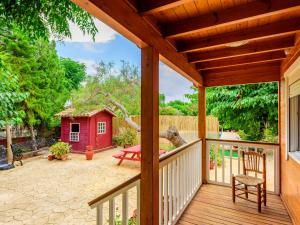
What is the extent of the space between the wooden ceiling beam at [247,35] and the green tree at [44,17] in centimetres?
199

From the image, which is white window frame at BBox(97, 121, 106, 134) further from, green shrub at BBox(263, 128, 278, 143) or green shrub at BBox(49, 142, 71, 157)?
green shrub at BBox(263, 128, 278, 143)

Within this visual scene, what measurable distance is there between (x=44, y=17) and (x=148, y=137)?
2756mm

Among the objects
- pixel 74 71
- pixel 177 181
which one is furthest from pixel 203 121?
→ pixel 74 71

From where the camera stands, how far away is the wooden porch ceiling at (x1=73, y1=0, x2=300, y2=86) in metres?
1.41

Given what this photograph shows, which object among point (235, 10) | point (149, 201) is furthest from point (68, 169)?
point (235, 10)

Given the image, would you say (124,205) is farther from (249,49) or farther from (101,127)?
(101,127)

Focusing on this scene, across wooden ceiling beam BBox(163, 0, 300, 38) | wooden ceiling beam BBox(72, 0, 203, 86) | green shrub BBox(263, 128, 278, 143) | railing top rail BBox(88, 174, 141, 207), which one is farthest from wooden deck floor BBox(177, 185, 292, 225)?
green shrub BBox(263, 128, 278, 143)

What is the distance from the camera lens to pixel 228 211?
2.73 meters

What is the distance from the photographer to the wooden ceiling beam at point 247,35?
1853 millimetres

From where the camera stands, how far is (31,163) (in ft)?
25.4

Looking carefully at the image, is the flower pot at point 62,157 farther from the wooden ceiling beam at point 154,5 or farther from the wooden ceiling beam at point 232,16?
the wooden ceiling beam at point 154,5

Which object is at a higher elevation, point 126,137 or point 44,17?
point 44,17

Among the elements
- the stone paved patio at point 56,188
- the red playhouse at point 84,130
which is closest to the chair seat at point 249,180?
the stone paved patio at point 56,188

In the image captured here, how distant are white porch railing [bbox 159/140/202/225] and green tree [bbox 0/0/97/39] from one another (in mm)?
2682
